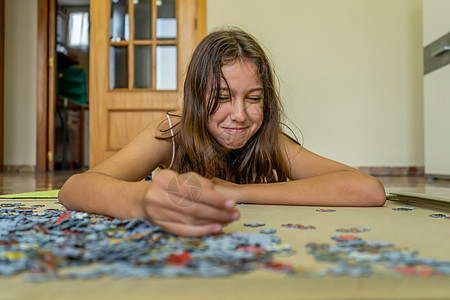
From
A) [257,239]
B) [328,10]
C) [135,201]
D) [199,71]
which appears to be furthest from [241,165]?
[328,10]

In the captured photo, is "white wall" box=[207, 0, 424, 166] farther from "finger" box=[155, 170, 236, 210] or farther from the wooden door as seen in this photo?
"finger" box=[155, 170, 236, 210]

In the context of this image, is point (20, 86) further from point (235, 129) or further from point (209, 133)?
point (235, 129)

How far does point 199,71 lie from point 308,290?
3.33 feet

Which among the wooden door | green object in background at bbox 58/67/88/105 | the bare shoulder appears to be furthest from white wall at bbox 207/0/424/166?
green object in background at bbox 58/67/88/105

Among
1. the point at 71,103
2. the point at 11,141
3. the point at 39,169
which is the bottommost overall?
the point at 39,169

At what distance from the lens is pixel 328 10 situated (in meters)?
4.36

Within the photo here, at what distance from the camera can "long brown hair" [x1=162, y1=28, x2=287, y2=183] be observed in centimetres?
139

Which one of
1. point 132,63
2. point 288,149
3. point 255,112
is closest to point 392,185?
point 288,149

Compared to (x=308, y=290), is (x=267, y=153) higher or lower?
higher

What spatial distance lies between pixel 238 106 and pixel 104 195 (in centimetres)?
52

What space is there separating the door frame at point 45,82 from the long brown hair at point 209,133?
5413 mm

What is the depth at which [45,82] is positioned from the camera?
6.33 meters

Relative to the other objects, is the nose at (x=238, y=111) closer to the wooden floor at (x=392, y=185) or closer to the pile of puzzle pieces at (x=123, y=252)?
the pile of puzzle pieces at (x=123, y=252)

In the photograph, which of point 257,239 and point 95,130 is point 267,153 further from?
point 95,130
